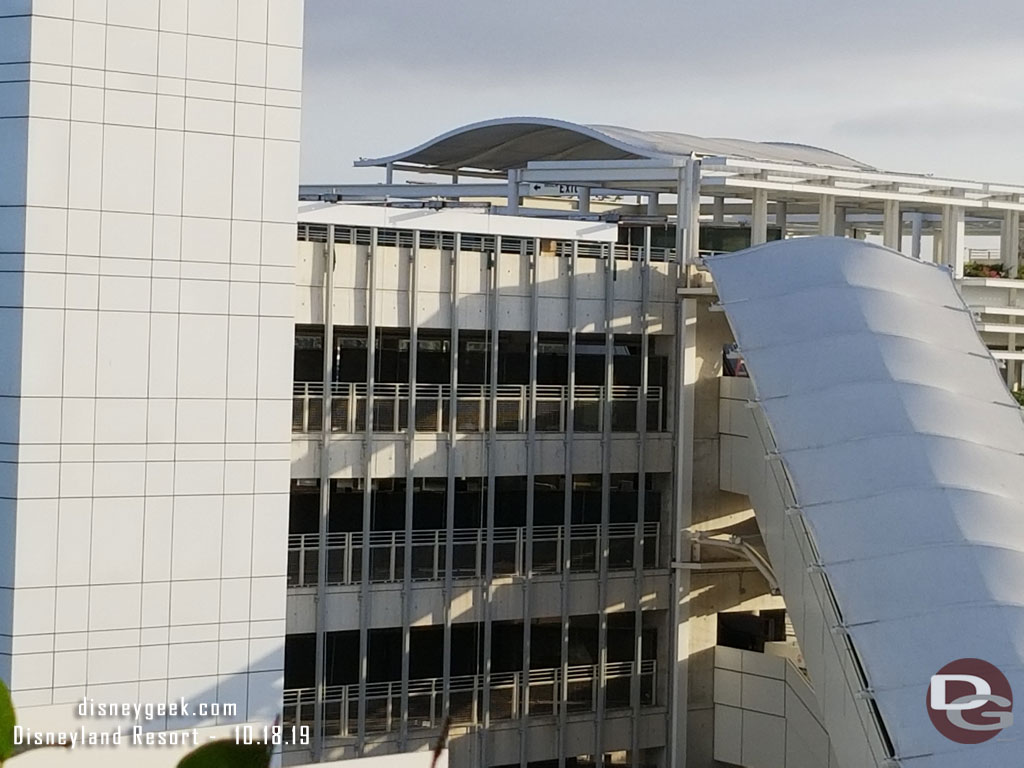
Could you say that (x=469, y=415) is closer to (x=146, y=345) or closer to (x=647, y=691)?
(x=647, y=691)

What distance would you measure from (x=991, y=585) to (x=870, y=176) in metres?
13.4

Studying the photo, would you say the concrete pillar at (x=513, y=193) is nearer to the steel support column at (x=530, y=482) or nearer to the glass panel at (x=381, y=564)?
the steel support column at (x=530, y=482)

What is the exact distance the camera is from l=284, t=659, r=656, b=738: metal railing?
31.7 meters

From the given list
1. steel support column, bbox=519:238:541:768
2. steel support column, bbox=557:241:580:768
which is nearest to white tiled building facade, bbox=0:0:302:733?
steel support column, bbox=519:238:541:768

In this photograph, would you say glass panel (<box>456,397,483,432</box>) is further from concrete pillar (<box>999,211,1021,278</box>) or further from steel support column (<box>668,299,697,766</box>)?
concrete pillar (<box>999,211,1021,278</box>)

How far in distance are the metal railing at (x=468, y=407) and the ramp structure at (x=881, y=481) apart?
9.83 feet

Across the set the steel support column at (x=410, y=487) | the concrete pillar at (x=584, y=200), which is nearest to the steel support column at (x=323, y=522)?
the steel support column at (x=410, y=487)

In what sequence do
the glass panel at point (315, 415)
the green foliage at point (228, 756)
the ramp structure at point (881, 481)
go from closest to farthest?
the green foliage at point (228, 756)
the ramp structure at point (881, 481)
the glass panel at point (315, 415)

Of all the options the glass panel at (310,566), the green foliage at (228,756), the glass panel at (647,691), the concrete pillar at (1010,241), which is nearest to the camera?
the green foliage at (228,756)

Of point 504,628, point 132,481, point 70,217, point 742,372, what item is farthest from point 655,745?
point 70,217

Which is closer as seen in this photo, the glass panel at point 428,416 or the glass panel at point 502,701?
the glass panel at point 428,416

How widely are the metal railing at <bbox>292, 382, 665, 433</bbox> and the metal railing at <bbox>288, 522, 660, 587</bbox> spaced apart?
1977 millimetres

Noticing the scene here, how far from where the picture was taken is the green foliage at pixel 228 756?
410 inches

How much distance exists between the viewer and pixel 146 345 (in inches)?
955
